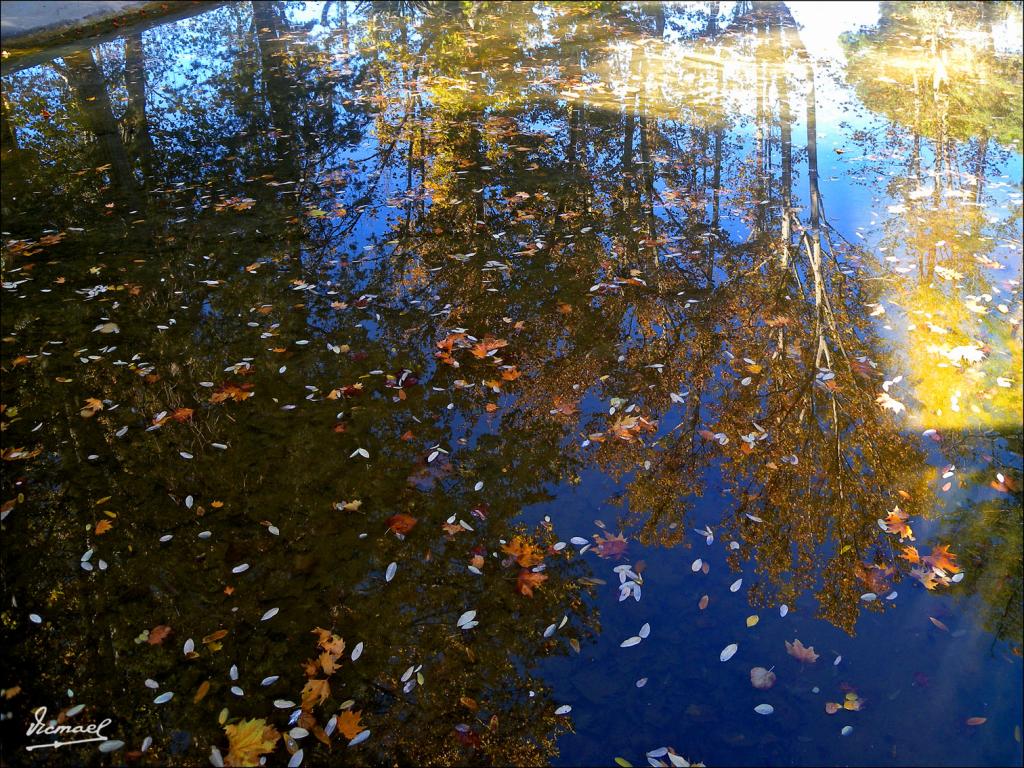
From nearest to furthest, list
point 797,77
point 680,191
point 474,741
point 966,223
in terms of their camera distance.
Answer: point 474,741, point 966,223, point 680,191, point 797,77

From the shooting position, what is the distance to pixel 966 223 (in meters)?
7.43

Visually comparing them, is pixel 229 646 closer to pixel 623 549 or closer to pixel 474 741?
pixel 474 741

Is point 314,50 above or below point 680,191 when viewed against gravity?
above

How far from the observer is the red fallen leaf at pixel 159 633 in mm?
3742

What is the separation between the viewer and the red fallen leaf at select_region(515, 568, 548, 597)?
3.92 m

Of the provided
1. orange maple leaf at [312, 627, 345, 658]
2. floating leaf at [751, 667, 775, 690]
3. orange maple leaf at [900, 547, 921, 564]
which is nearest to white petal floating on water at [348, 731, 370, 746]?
orange maple leaf at [312, 627, 345, 658]

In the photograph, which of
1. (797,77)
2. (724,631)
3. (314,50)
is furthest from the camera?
(314,50)

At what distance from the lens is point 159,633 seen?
12.4ft

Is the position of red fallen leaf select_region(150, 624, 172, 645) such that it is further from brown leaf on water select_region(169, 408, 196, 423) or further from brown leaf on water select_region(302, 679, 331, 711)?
brown leaf on water select_region(169, 408, 196, 423)

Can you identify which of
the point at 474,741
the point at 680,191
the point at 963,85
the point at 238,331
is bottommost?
the point at 474,741

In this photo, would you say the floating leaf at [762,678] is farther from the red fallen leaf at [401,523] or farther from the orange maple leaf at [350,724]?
the red fallen leaf at [401,523]

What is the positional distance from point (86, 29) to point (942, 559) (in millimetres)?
17248

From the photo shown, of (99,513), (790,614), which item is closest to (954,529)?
(790,614)

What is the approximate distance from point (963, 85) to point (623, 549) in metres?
10.8
